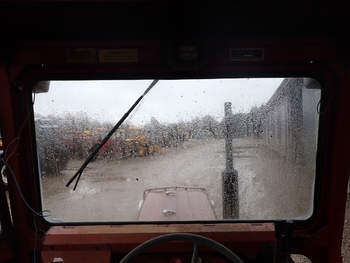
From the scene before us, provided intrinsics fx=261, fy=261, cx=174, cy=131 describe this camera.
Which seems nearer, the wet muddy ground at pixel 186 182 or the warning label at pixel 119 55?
the warning label at pixel 119 55

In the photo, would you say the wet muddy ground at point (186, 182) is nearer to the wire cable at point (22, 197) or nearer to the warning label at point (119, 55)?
the wire cable at point (22, 197)

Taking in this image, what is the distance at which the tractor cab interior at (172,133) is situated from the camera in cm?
148

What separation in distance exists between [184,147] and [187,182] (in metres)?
0.28

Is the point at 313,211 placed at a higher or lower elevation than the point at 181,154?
lower

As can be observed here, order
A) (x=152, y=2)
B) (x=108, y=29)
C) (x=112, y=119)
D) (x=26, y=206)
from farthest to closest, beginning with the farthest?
(x=26, y=206) → (x=112, y=119) → (x=108, y=29) → (x=152, y=2)

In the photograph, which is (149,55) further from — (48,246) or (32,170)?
(48,246)

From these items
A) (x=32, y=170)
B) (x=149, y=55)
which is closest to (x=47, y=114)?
(x=32, y=170)

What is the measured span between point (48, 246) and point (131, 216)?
1.82 feet

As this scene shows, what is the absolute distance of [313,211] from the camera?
69.0 inches

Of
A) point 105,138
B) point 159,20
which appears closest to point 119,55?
point 159,20

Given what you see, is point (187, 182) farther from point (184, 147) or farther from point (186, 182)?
point (184, 147)

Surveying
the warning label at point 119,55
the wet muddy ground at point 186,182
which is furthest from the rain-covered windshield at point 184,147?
Answer: the warning label at point 119,55

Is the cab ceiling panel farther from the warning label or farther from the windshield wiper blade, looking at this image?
the windshield wiper blade

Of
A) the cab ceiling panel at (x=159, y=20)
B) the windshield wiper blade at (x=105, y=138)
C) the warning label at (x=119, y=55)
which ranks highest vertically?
the cab ceiling panel at (x=159, y=20)
